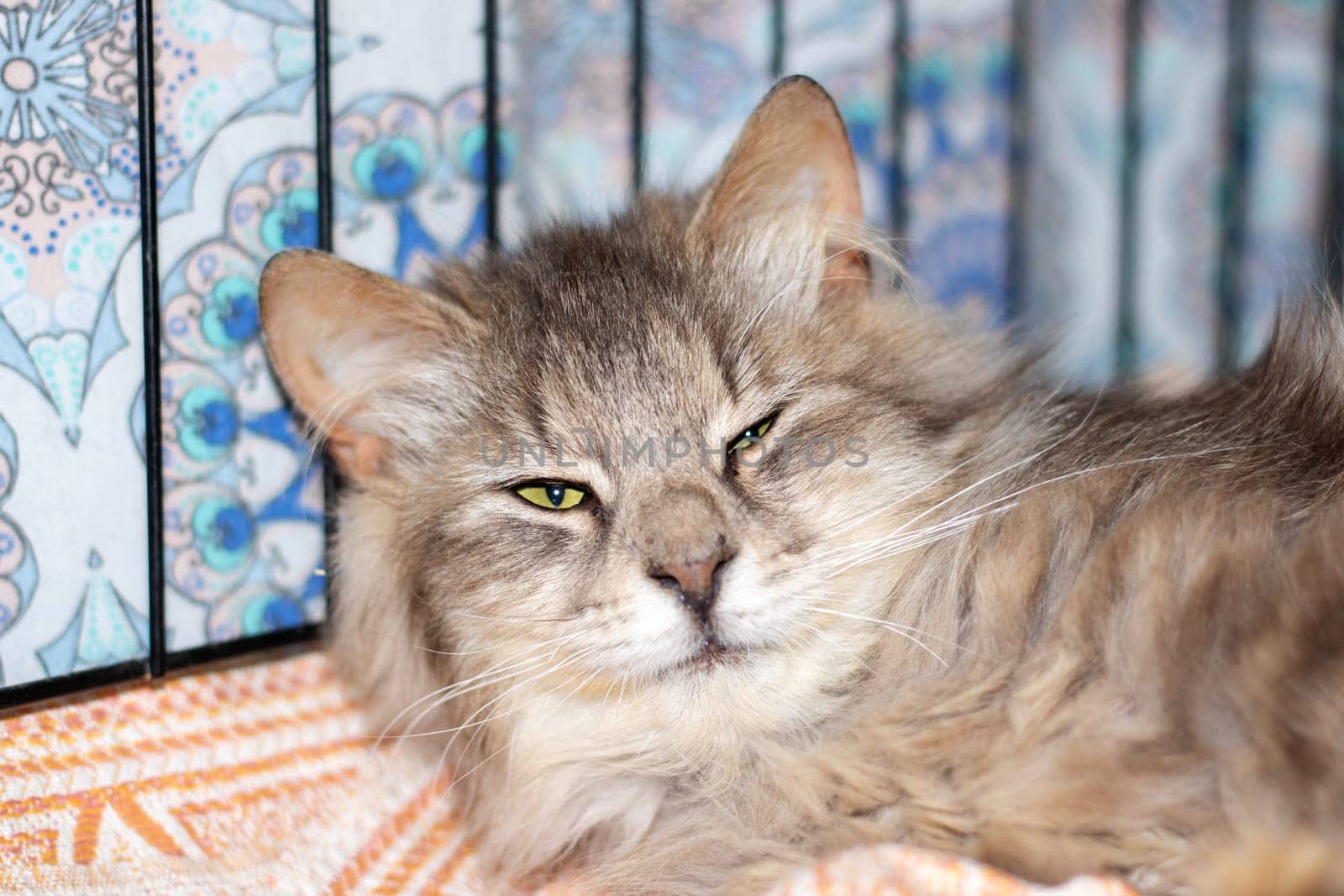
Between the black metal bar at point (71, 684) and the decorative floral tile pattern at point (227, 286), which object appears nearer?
the black metal bar at point (71, 684)

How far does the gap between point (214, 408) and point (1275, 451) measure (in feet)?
4.68

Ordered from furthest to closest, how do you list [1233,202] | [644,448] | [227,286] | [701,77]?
1. [1233,202]
2. [701,77]
3. [227,286]
4. [644,448]

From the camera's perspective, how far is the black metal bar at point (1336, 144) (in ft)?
8.21

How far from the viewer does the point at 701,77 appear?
7.36 feet

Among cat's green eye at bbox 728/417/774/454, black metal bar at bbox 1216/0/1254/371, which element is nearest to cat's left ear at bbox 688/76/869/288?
cat's green eye at bbox 728/417/774/454

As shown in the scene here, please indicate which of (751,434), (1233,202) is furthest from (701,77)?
(1233,202)

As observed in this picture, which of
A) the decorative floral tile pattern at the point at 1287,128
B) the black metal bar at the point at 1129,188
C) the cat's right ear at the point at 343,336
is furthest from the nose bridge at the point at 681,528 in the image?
the decorative floral tile pattern at the point at 1287,128

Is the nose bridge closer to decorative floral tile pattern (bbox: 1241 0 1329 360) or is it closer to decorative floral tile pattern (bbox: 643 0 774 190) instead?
decorative floral tile pattern (bbox: 643 0 774 190)

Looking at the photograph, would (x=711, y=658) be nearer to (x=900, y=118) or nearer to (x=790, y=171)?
(x=790, y=171)

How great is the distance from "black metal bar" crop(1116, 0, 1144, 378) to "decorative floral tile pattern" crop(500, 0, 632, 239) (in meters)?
1.08

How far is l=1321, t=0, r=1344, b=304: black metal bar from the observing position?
2.50 m

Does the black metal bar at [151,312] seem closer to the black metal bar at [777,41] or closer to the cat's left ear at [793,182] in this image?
the cat's left ear at [793,182]

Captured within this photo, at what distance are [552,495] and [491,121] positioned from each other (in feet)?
2.55

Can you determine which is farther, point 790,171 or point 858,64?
point 858,64
